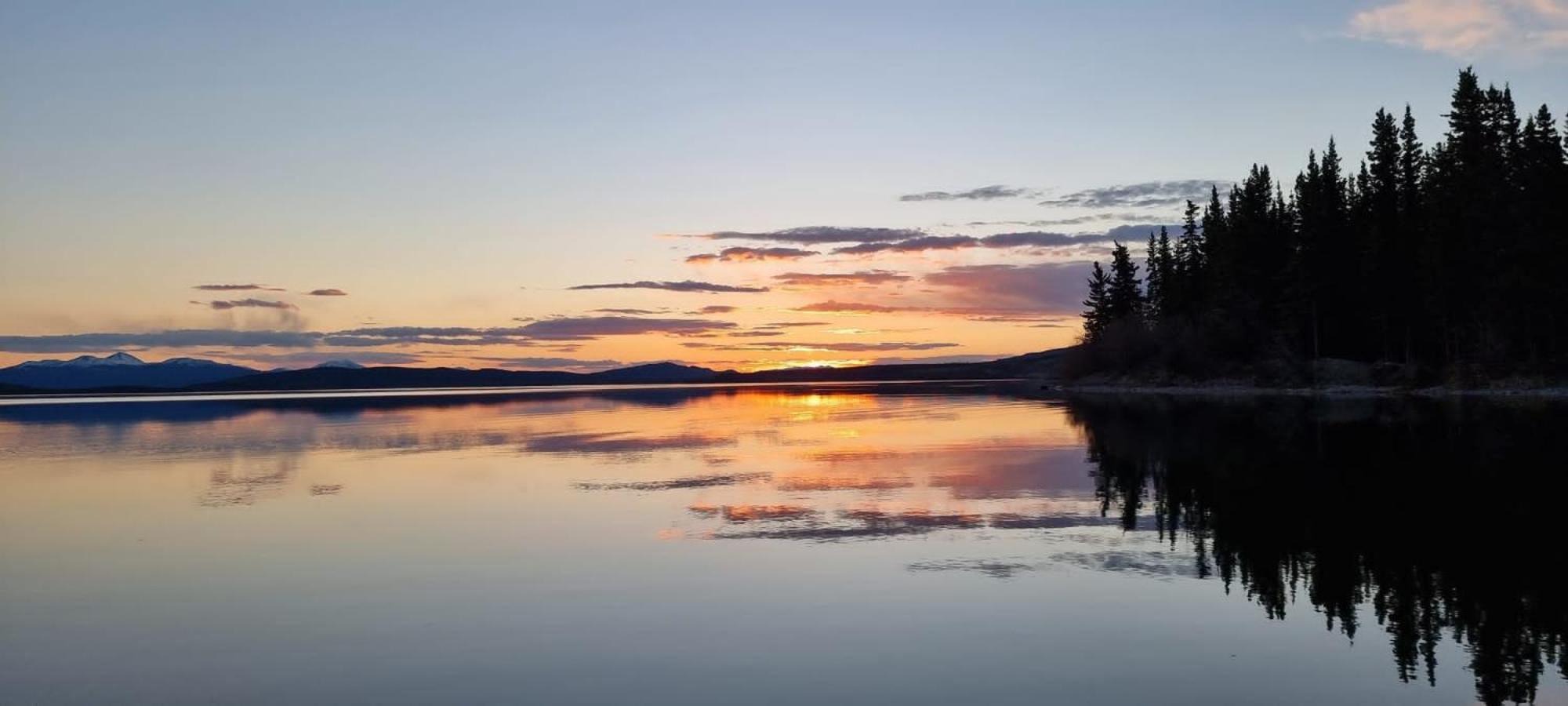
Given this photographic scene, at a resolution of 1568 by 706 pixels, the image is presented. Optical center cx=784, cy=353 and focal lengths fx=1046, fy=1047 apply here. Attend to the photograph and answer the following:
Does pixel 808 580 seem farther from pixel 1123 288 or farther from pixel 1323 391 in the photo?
pixel 1123 288

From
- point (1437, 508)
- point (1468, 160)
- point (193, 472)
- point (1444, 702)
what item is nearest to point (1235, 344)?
point (1468, 160)

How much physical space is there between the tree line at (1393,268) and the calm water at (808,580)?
47524 millimetres

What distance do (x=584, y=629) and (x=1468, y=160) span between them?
89.0 metres

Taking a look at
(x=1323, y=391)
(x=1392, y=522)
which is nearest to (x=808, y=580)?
(x=1392, y=522)

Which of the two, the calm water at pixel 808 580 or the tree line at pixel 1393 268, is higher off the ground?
the tree line at pixel 1393 268

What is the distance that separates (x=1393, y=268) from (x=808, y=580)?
85.9 meters

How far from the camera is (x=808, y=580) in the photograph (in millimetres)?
16594

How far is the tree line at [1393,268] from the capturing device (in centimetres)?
7506

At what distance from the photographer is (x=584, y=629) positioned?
44.7 ft

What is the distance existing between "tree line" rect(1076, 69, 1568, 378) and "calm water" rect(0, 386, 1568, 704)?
47.5 meters

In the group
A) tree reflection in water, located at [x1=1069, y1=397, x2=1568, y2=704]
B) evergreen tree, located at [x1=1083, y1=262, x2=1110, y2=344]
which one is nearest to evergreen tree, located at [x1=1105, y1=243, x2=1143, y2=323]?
evergreen tree, located at [x1=1083, y1=262, x2=1110, y2=344]

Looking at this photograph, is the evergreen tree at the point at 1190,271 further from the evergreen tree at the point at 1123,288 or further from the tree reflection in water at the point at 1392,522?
the tree reflection in water at the point at 1392,522

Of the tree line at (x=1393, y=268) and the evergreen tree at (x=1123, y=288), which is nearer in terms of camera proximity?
the tree line at (x=1393, y=268)

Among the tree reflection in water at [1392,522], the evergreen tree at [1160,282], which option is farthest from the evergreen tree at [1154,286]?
the tree reflection in water at [1392,522]
